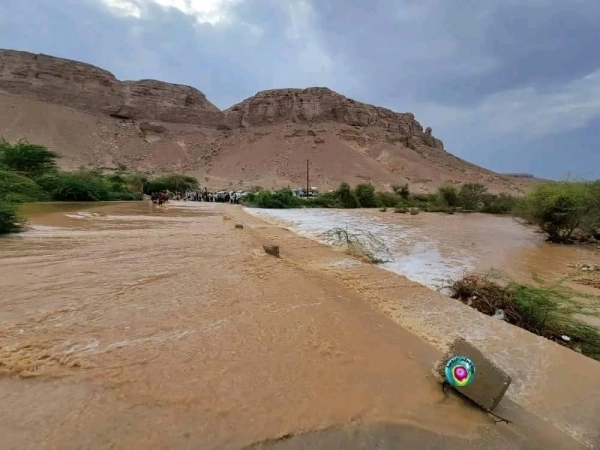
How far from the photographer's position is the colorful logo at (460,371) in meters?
3.21

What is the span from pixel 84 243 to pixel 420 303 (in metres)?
8.78

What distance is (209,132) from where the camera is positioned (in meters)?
97.9

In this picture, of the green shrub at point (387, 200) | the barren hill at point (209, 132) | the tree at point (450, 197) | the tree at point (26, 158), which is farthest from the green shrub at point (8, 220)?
the barren hill at point (209, 132)

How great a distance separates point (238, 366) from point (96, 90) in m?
104

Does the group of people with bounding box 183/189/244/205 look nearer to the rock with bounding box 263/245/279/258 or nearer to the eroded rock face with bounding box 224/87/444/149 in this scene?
the rock with bounding box 263/245/279/258

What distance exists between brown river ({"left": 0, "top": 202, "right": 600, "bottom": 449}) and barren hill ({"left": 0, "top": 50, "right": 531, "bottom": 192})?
2643 inches

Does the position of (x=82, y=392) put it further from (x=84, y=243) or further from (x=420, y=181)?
(x=420, y=181)

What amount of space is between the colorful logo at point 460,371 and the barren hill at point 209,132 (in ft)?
231

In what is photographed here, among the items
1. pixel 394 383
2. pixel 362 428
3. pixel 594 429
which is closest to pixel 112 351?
pixel 362 428

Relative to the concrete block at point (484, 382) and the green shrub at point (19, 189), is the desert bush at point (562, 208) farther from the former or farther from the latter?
the green shrub at point (19, 189)

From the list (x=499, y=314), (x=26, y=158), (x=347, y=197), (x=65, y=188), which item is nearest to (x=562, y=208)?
(x=499, y=314)

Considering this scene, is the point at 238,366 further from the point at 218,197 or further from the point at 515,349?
the point at 218,197

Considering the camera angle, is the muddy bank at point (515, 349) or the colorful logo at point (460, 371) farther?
the muddy bank at point (515, 349)

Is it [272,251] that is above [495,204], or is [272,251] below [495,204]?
above
